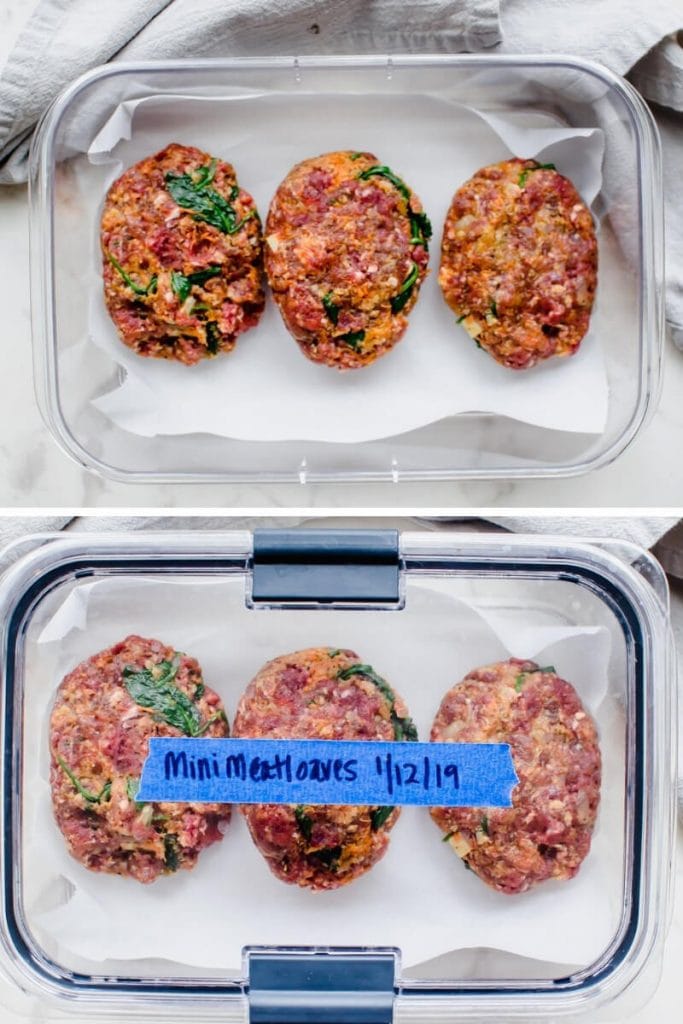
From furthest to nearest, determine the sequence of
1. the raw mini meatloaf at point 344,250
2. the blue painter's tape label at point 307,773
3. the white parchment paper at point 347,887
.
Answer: the raw mini meatloaf at point 344,250, the white parchment paper at point 347,887, the blue painter's tape label at point 307,773

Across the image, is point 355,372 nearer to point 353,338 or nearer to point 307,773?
point 353,338

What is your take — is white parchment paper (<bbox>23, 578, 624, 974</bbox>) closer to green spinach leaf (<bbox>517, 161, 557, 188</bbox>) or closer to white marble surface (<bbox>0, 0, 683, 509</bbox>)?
white marble surface (<bbox>0, 0, 683, 509</bbox>)

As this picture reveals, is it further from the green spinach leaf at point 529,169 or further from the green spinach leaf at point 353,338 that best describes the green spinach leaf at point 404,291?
the green spinach leaf at point 529,169

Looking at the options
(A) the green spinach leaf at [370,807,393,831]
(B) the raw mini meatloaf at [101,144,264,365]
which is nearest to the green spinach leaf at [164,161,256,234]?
(B) the raw mini meatloaf at [101,144,264,365]

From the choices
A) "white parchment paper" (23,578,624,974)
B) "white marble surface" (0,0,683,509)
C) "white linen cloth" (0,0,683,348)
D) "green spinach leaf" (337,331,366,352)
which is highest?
"white linen cloth" (0,0,683,348)

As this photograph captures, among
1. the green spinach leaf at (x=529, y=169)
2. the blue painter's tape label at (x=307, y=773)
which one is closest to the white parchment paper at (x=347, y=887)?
the blue painter's tape label at (x=307, y=773)

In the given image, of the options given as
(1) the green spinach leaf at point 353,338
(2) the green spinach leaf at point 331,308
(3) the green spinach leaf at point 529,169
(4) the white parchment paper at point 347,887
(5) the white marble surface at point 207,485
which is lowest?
(4) the white parchment paper at point 347,887
